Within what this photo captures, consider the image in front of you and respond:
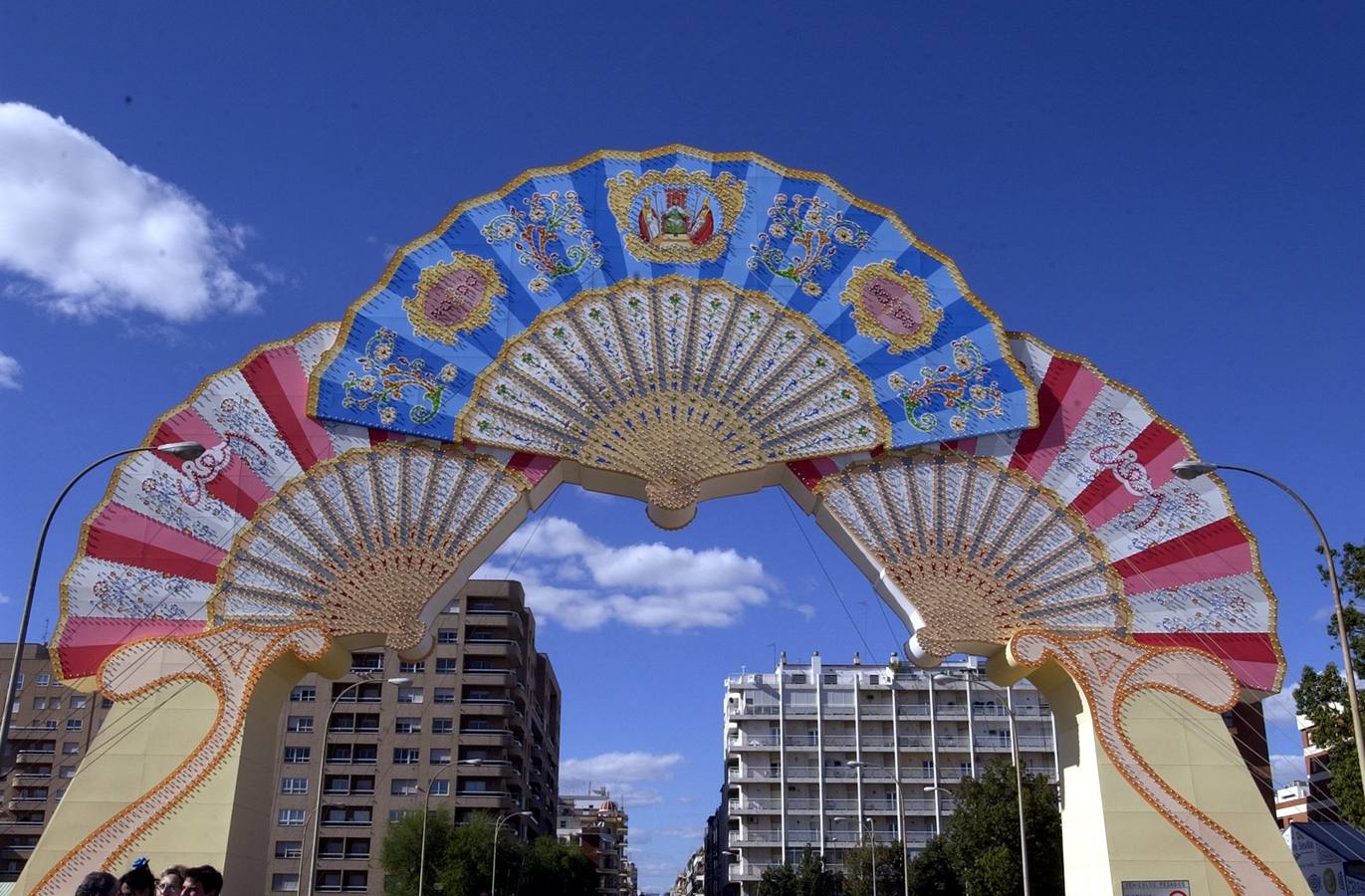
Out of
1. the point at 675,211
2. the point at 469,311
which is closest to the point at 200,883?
the point at 469,311

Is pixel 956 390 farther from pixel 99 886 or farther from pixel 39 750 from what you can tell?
pixel 39 750

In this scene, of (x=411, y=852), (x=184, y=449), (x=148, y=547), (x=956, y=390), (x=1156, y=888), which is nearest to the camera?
(x=184, y=449)

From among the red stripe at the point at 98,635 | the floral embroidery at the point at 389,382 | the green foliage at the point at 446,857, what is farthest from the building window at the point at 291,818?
the floral embroidery at the point at 389,382

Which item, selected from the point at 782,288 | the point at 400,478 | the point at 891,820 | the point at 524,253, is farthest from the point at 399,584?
the point at 891,820

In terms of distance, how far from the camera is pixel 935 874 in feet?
162

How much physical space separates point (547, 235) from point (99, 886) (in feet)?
47.1

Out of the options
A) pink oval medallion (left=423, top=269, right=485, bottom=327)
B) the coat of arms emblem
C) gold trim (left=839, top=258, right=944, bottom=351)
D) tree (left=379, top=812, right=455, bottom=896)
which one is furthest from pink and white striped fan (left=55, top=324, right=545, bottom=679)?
tree (left=379, top=812, right=455, bottom=896)

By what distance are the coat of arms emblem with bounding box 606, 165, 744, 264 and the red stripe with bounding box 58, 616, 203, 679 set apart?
9053 mm

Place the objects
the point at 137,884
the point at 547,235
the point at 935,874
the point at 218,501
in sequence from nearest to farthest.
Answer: the point at 137,884
the point at 218,501
the point at 547,235
the point at 935,874

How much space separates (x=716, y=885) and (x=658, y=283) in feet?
287

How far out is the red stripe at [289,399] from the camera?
18844mm

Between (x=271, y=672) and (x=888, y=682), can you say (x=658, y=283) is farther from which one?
(x=888, y=682)

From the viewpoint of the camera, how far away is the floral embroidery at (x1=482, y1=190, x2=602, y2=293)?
779 inches

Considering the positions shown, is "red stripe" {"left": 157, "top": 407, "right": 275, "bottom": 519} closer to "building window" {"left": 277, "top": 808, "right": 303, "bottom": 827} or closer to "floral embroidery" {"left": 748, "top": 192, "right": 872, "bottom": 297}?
"floral embroidery" {"left": 748, "top": 192, "right": 872, "bottom": 297}
